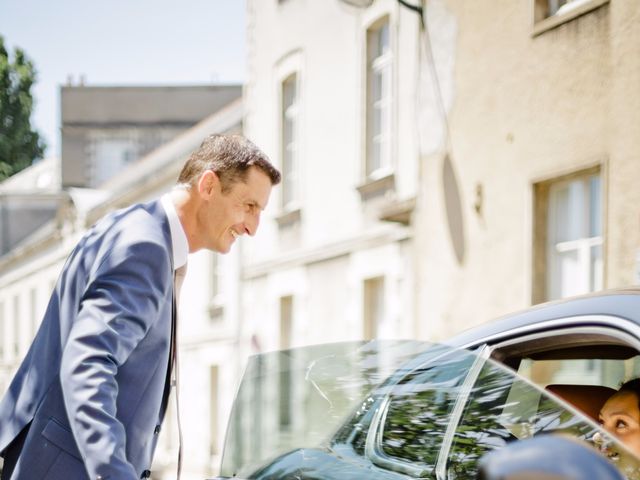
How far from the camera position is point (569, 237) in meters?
11.5

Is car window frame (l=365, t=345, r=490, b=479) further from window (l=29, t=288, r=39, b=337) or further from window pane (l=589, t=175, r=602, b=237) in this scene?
window (l=29, t=288, r=39, b=337)

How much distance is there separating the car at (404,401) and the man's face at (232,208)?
351mm

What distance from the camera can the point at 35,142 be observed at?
6062cm

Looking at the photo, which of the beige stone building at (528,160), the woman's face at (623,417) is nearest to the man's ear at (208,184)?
the woman's face at (623,417)

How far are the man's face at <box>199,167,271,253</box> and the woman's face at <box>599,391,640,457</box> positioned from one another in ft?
3.80

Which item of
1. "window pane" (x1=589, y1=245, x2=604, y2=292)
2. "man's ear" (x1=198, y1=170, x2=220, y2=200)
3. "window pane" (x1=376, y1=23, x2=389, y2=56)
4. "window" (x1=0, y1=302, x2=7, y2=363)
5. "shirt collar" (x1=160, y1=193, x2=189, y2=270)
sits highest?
"window pane" (x1=376, y1=23, x2=389, y2=56)

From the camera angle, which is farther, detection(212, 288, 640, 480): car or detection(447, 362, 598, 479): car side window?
detection(212, 288, 640, 480): car

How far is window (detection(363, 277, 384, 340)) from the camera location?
16.4 meters

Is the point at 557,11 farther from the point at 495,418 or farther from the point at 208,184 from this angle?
the point at 495,418

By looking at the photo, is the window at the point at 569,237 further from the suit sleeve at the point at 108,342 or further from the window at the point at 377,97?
the suit sleeve at the point at 108,342

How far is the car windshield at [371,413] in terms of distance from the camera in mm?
2580

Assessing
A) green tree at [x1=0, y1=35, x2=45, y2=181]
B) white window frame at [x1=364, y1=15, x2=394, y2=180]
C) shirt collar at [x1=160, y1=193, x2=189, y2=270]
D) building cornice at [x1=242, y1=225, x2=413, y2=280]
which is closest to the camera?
shirt collar at [x1=160, y1=193, x2=189, y2=270]

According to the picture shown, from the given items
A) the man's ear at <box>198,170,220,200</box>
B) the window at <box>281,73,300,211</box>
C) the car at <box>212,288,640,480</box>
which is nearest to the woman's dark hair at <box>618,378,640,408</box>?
the car at <box>212,288,640,480</box>

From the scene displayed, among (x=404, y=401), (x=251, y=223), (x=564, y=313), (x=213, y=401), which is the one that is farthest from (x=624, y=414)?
(x=213, y=401)
